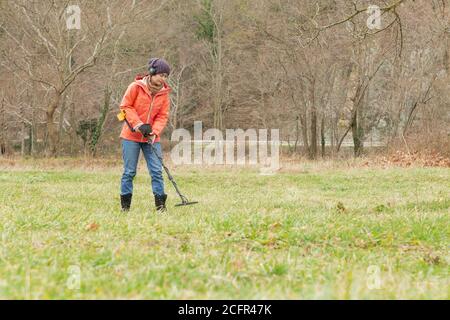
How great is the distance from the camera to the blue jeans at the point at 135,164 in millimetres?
8430

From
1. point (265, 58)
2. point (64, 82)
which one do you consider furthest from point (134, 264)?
point (265, 58)

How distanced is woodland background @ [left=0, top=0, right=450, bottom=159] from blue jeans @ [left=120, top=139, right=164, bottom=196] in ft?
54.0

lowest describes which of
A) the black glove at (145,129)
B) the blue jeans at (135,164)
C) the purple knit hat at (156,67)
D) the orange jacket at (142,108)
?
the blue jeans at (135,164)

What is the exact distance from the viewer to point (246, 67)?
39.0 metres

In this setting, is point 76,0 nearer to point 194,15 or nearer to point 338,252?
point 194,15

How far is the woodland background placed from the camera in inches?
1083

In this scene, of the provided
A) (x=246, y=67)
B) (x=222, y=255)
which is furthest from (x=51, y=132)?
(x=222, y=255)

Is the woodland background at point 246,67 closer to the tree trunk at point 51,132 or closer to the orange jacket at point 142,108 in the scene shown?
the tree trunk at point 51,132

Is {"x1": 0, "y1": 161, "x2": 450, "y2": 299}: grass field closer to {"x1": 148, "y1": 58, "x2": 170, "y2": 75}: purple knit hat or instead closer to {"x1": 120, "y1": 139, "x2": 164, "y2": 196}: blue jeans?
{"x1": 120, "y1": 139, "x2": 164, "y2": 196}: blue jeans

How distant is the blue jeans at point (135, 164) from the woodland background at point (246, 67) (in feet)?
54.0

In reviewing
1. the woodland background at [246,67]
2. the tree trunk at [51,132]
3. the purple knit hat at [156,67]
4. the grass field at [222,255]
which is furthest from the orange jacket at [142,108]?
the tree trunk at [51,132]

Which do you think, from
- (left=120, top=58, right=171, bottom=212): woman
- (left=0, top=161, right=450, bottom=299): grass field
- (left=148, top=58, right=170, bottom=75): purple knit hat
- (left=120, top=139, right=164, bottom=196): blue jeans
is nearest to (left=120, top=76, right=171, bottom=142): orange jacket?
(left=120, top=58, right=171, bottom=212): woman

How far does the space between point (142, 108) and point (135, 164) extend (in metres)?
0.85

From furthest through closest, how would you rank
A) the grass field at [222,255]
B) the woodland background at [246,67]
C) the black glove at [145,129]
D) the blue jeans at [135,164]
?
the woodland background at [246,67] < the blue jeans at [135,164] < the black glove at [145,129] < the grass field at [222,255]
